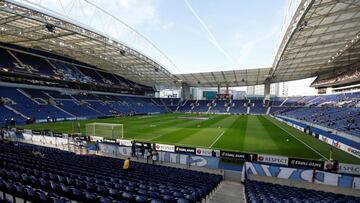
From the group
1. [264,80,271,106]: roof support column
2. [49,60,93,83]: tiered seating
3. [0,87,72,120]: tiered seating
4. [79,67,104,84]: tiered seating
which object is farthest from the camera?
[264,80,271,106]: roof support column

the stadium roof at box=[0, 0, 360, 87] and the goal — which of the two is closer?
the stadium roof at box=[0, 0, 360, 87]

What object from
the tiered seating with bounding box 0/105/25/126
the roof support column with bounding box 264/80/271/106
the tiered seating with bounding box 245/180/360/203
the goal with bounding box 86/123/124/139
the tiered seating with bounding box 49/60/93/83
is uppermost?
the tiered seating with bounding box 49/60/93/83

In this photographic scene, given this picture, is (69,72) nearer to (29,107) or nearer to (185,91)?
(29,107)

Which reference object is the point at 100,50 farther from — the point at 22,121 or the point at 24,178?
the point at 24,178

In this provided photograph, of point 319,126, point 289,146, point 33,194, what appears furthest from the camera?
point 319,126

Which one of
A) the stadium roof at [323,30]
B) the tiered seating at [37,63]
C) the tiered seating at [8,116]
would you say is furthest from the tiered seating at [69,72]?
the stadium roof at [323,30]

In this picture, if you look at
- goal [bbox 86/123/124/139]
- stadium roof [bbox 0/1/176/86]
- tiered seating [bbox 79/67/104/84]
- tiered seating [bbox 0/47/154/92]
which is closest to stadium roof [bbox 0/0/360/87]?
stadium roof [bbox 0/1/176/86]

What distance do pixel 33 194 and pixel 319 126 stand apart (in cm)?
3777

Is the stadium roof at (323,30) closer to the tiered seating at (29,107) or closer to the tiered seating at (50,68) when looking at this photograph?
the tiered seating at (29,107)

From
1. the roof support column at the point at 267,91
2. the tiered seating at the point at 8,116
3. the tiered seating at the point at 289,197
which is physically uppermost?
the roof support column at the point at 267,91

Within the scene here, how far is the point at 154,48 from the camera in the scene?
64188 mm

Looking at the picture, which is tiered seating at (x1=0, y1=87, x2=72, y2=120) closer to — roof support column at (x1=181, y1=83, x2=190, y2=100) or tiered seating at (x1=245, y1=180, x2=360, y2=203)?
tiered seating at (x1=245, y1=180, x2=360, y2=203)

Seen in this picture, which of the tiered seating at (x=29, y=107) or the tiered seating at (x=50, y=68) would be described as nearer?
the tiered seating at (x=29, y=107)

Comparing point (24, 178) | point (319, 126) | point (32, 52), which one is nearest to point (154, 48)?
point (32, 52)
